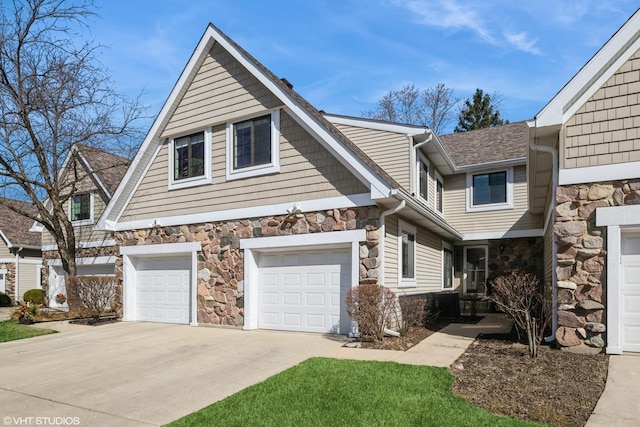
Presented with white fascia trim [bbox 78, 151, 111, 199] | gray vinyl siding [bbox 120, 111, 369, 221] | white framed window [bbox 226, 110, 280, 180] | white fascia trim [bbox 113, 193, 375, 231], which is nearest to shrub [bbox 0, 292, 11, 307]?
white fascia trim [bbox 78, 151, 111, 199]

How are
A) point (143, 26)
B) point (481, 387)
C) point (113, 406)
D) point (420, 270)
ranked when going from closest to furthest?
point (113, 406)
point (481, 387)
point (143, 26)
point (420, 270)

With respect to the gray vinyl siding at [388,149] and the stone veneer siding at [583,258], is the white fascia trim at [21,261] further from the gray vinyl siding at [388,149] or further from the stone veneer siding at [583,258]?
the stone veneer siding at [583,258]

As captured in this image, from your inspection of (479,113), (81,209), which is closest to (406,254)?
(81,209)

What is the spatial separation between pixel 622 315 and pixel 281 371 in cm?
563

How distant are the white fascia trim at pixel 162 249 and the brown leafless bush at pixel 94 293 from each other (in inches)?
42.2

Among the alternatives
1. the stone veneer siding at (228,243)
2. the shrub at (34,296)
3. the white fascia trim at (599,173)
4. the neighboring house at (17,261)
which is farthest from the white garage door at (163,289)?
the neighboring house at (17,261)

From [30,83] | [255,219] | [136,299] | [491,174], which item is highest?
[30,83]

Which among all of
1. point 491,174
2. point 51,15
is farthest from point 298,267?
point 51,15

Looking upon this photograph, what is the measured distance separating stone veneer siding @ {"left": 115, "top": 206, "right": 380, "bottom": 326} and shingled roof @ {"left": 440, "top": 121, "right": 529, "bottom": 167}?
848 cm

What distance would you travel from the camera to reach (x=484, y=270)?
17375 millimetres

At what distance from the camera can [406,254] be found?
431 inches

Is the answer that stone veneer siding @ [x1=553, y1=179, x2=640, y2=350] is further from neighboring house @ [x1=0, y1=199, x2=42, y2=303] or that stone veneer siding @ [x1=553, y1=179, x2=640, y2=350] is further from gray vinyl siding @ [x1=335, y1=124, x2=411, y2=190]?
neighboring house @ [x1=0, y1=199, x2=42, y2=303]

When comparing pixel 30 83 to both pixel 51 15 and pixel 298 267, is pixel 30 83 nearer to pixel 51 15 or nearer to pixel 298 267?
pixel 51 15

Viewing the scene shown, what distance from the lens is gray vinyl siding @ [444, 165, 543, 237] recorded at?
15695 millimetres
